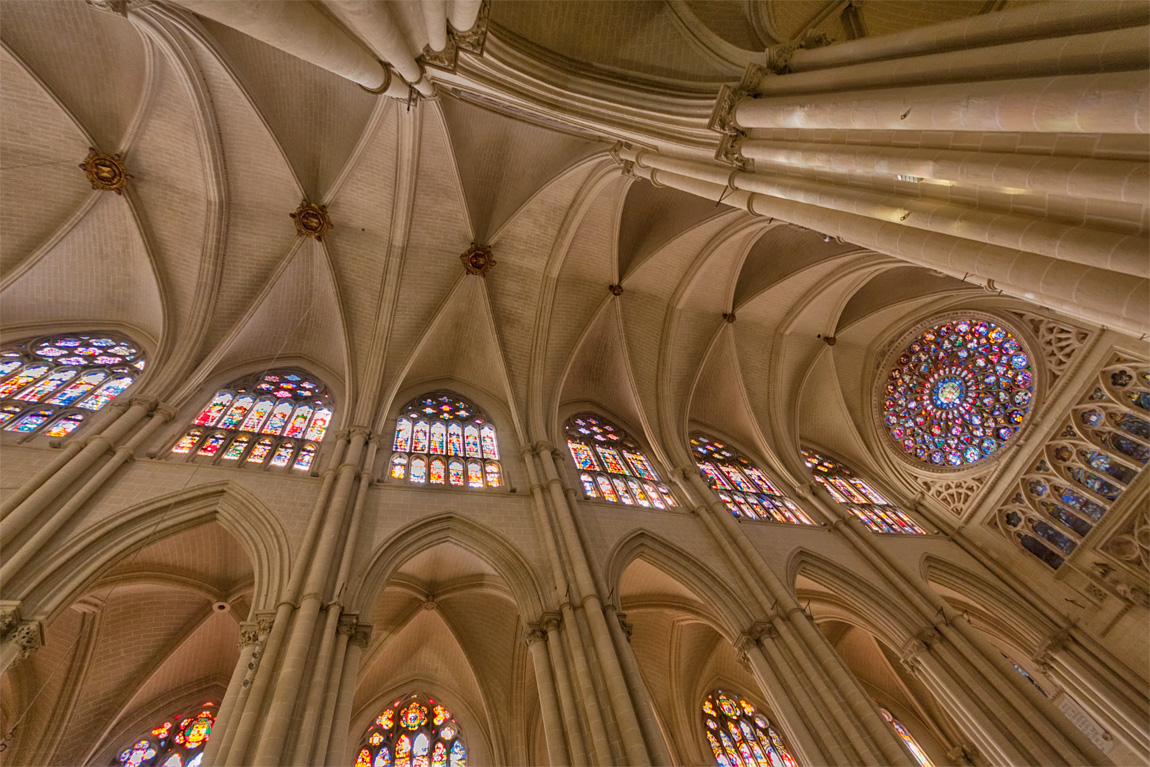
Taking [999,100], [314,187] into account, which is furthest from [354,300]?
[999,100]

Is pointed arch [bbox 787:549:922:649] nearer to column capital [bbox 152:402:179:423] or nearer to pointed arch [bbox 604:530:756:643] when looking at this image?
pointed arch [bbox 604:530:756:643]

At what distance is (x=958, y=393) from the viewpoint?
1341cm

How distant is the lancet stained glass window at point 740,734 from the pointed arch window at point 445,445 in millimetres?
6379

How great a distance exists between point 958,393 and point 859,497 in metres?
3.25

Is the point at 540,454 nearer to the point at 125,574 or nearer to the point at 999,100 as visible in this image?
the point at 125,574

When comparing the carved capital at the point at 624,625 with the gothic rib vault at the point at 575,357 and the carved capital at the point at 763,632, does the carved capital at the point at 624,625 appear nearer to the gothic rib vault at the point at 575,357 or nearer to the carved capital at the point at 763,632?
the gothic rib vault at the point at 575,357

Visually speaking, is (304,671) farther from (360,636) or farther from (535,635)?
(535,635)

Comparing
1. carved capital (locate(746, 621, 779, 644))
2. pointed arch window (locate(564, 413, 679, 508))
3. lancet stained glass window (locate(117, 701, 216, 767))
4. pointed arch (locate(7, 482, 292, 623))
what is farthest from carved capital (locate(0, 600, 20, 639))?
carved capital (locate(746, 621, 779, 644))

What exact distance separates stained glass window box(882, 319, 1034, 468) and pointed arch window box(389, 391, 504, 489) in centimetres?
1023

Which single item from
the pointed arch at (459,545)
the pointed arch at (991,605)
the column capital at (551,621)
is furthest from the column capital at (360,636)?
the pointed arch at (991,605)

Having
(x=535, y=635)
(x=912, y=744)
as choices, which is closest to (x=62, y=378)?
(x=535, y=635)

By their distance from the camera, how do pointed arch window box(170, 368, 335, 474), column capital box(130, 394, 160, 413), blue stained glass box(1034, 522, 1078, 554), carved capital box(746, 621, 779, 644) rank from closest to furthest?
1. carved capital box(746, 621, 779, 644)
2. column capital box(130, 394, 160, 413)
3. pointed arch window box(170, 368, 335, 474)
4. blue stained glass box(1034, 522, 1078, 554)

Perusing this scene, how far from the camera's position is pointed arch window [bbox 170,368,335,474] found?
1010cm

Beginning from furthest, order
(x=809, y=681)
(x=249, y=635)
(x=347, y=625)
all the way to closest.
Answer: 1. (x=809, y=681)
2. (x=347, y=625)
3. (x=249, y=635)
